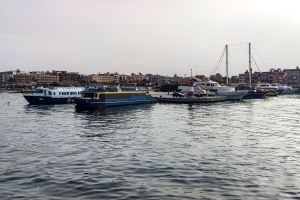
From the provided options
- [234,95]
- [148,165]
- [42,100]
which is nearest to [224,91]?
[234,95]

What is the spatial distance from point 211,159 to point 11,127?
26.8 metres

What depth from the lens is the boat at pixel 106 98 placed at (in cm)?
7093

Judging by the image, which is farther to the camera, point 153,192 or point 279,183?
point 279,183

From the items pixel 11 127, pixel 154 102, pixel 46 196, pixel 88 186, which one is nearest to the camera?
pixel 46 196

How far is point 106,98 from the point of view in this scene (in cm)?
7362

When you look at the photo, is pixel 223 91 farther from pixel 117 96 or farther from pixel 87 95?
pixel 87 95

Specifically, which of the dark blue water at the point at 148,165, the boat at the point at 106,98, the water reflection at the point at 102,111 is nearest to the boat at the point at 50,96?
the boat at the point at 106,98

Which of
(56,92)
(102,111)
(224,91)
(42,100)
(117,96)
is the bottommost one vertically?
(102,111)

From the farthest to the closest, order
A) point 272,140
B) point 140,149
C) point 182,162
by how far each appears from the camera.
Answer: point 272,140 < point 140,149 < point 182,162

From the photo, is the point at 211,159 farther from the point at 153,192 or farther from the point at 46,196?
the point at 46,196

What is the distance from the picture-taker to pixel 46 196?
54.3 feet

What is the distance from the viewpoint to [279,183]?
1892cm

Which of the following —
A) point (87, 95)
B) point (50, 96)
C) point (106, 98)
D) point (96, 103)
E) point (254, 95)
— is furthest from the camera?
point (254, 95)

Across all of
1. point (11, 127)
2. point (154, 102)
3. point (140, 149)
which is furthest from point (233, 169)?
point (154, 102)
